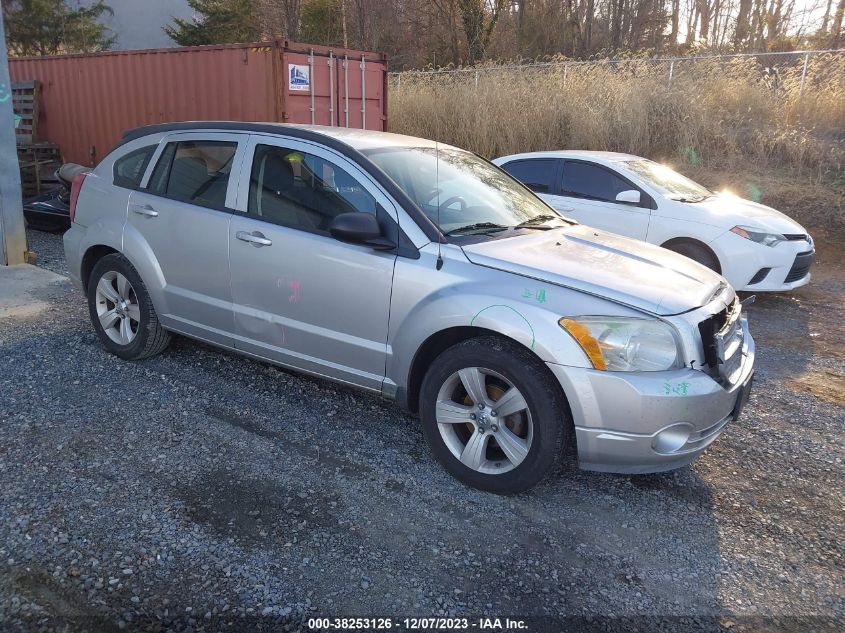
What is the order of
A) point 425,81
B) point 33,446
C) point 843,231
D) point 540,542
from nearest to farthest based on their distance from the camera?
point 540,542 < point 33,446 < point 843,231 < point 425,81

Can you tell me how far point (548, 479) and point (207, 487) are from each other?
5.56ft

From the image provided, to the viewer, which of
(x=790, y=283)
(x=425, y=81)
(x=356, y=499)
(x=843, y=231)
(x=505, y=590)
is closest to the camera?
(x=505, y=590)

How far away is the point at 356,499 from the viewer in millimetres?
3367

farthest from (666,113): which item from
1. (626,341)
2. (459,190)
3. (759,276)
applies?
(626,341)

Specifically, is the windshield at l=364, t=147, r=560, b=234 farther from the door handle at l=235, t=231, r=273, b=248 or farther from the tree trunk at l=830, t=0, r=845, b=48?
the tree trunk at l=830, t=0, r=845, b=48

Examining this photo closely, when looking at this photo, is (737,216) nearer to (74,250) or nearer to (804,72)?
(74,250)

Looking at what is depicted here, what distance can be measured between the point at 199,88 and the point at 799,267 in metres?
8.32

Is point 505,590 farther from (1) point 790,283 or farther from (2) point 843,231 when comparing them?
(2) point 843,231

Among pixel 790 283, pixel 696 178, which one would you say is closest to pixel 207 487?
pixel 790 283

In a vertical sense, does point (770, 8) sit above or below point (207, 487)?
above

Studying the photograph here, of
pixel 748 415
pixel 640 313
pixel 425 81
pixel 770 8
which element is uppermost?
pixel 770 8

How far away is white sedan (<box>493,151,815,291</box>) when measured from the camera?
7.04 m

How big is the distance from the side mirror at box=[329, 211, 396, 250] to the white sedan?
4406 mm

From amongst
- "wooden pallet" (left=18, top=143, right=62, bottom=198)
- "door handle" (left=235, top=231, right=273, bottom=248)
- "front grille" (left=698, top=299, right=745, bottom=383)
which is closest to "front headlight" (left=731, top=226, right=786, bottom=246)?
"front grille" (left=698, top=299, right=745, bottom=383)
